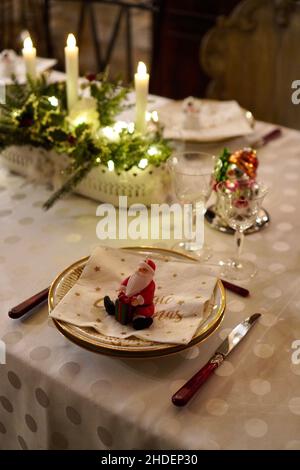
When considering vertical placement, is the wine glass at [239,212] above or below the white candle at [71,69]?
below

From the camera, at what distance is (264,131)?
166cm

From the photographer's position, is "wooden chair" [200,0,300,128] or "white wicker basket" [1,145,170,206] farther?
"wooden chair" [200,0,300,128]

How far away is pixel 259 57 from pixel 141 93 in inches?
38.8

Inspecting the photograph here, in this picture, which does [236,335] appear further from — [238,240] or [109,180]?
[109,180]

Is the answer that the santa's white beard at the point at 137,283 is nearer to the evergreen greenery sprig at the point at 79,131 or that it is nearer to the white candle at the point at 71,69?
the evergreen greenery sprig at the point at 79,131

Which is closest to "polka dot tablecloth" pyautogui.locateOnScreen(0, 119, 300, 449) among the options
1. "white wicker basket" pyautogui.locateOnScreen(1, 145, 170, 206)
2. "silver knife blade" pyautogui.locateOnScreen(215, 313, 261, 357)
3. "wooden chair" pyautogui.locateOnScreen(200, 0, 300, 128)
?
"silver knife blade" pyautogui.locateOnScreen(215, 313, 261, 357)

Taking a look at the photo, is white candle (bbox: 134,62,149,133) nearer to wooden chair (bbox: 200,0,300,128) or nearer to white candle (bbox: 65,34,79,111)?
white candle (bbox: 65,34,79,111)

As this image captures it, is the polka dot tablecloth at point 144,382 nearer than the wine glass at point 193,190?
Yes

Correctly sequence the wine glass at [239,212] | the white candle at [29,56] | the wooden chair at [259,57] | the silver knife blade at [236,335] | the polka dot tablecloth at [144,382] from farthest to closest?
the wooden chair at [259,57] < the white candle at [29,56] < the wine glass at [239,212] < the silver knife blade at [236,335] < the polka dot tablecloth at [144,382]

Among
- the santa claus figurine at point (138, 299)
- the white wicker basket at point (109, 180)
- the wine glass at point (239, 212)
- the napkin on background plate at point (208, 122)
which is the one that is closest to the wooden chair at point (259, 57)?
the napkin on background plate at point (208, 122)

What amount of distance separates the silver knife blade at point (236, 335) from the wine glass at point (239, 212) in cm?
12

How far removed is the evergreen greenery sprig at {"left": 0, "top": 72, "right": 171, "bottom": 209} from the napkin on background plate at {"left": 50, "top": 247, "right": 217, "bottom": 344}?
286 millimetres

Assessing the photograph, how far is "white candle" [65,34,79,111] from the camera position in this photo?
52.4 inches

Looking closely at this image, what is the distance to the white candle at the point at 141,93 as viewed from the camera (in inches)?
50.6
